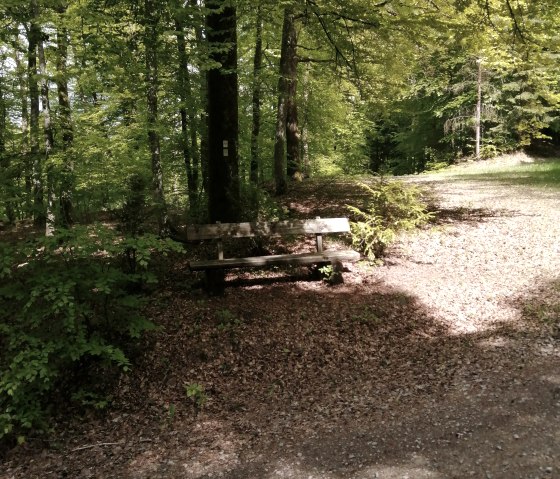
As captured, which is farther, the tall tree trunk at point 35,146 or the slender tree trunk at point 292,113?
the slender tree trunk at point 292,113

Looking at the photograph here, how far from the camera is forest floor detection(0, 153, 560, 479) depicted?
371cm

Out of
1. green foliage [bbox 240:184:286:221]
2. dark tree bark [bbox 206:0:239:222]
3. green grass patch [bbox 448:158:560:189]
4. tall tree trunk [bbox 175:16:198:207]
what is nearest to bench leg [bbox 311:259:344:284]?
green foliage [bbox 240:184:286:221]

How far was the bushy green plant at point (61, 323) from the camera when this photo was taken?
4441 mm

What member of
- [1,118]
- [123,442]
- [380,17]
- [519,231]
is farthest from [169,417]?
[1,118]

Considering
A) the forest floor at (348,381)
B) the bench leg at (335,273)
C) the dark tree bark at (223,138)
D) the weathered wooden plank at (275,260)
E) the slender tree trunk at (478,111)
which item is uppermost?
the slender tree trunk at (478,111)

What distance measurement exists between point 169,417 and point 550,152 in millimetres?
26953

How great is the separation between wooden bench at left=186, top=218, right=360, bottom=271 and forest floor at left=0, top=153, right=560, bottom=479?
1.63ft

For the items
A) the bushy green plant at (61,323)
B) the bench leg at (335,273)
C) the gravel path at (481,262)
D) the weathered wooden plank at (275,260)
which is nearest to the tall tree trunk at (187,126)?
the weathered wooden plank at (275,260)

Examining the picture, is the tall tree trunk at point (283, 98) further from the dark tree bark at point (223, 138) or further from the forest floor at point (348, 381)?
the forest floor at point (348, 381)

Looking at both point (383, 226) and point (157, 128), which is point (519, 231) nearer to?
point (383, 226)

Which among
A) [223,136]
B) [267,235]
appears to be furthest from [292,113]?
[267,235]

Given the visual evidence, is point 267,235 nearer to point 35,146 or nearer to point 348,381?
point 348,381

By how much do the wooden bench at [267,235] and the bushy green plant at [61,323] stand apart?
5.74ft

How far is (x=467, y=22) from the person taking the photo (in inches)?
309
